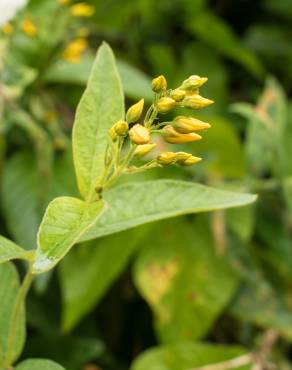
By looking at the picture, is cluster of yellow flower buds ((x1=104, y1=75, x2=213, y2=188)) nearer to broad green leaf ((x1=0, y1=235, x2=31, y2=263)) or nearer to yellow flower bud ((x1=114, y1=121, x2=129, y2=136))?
yellow flower bud ((x1=114, y1=121, x2=129, y2=136))

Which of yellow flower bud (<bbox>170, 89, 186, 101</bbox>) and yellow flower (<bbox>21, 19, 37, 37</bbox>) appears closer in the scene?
yellow flower bud (<bbox>170, 89, 186, 101</bbox>)

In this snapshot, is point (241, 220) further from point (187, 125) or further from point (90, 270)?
point (187, 125)

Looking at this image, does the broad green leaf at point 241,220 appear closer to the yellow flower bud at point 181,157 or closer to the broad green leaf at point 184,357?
the broad green leaf at point 184,357

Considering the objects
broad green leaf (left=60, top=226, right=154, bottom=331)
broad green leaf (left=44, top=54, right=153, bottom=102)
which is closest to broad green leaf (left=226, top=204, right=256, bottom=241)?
broad green leaf (left=60, top=226, right=154, bottom=331)

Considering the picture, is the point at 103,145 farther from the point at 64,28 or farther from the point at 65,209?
the point at 64,28

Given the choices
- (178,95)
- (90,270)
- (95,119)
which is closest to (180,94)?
(178,95)
